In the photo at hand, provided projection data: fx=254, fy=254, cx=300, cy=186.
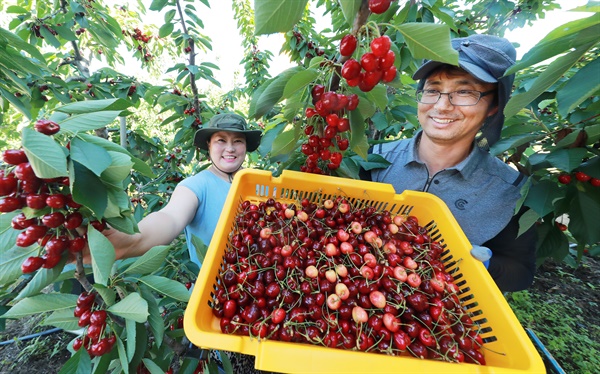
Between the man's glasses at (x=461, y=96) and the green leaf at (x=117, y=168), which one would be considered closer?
the green leaf at (x=117, y=168)

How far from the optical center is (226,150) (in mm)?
1953

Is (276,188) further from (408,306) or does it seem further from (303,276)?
(408,306)

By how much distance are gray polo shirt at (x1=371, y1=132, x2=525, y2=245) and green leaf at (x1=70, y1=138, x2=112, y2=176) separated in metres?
1.45

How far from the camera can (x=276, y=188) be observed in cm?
141

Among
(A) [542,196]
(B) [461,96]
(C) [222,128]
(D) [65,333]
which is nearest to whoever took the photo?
(A) [542,196]

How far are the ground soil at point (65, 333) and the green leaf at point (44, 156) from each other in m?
1.99

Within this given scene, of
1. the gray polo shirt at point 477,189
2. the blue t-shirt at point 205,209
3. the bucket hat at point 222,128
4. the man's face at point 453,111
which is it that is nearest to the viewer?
the man's face at point 453,111

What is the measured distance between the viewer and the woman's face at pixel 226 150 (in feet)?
6.38

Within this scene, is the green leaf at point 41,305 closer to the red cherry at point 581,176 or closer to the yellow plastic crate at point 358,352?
the yellow plastic crate at point 358,352

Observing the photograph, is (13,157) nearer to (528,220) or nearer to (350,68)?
(350,68)

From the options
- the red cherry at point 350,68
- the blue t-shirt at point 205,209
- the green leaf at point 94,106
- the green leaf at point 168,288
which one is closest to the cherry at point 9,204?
the green leaf at point 94,106

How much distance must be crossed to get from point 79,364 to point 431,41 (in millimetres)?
1359

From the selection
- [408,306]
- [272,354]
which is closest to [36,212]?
[272,354]

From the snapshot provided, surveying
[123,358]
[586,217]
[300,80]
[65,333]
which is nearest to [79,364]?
[123,358]
